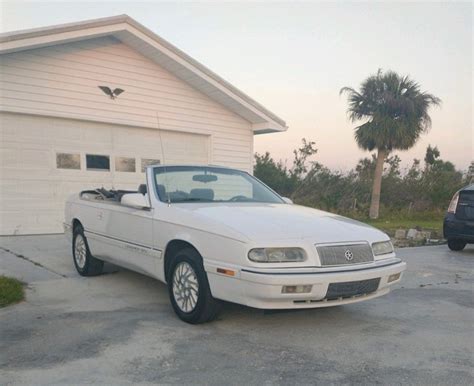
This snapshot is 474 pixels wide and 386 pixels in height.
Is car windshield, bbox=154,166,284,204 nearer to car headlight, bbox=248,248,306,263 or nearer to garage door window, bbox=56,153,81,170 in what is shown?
car headlight, bbox=248,248,306,263

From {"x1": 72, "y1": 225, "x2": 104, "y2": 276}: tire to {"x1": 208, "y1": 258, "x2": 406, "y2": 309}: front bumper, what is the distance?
2.67m

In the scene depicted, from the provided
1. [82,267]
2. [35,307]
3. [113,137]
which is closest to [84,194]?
[82,267]

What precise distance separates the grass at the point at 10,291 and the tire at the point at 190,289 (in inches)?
69.0

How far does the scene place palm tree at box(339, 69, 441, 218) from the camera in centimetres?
1928

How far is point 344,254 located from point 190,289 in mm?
1384

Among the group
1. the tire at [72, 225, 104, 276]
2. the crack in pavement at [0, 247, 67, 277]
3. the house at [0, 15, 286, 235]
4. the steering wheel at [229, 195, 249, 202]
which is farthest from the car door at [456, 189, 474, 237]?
the crack in pavement at [0, 247, 67, 277]

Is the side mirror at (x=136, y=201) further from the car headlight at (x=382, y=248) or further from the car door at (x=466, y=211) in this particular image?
the car door at (x=466, y=211)

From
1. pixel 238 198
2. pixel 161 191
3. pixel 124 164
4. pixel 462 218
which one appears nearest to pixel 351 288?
pixel 238 198

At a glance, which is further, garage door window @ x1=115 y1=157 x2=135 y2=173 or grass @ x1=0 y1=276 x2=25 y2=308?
garage door window @ x1=115 y1=157 x2=135 y2=173

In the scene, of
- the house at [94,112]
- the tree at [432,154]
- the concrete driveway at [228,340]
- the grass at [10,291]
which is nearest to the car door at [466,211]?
the concrete driveway at [228,340]

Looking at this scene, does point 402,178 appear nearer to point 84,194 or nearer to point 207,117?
point 207,117

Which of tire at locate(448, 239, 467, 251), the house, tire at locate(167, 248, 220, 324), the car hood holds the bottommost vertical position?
tire at locate(448, 239, 467, 251)

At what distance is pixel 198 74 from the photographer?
36.3ft

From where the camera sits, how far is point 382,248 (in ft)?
13.7
